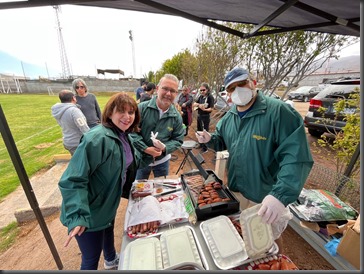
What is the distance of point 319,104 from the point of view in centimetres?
567

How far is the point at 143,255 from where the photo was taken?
1173 millimetres

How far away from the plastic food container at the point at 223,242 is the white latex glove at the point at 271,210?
10.2 inches

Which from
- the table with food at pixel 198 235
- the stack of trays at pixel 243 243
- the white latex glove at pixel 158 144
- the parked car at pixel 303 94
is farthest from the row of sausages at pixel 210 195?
the parked car at pixel 303 94

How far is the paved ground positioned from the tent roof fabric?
297 centimetres

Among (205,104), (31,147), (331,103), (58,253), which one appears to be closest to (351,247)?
(58,253)

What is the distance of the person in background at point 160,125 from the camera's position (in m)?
2.37

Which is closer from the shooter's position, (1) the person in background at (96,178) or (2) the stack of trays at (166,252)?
(2) the stack of trays at (166,252)

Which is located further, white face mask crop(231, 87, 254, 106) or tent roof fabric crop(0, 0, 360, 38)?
white face mask crop(231, 87, 254, 106)

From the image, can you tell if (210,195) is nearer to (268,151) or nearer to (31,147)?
(268,151)

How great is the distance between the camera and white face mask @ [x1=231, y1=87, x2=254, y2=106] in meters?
1.73

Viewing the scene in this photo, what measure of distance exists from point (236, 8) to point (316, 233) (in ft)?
10.1

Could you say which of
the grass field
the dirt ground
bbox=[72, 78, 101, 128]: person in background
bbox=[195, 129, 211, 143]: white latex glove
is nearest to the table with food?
bbox=[195, 129, 211, 143]: white latex glove

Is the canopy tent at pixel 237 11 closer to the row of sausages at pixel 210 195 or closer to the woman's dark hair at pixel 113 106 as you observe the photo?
the woman's dark hair at pixel 113 106

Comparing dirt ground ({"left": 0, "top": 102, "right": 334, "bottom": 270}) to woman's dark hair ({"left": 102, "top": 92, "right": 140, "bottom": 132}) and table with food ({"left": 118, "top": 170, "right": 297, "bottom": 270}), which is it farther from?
woman's dark hair ({"left": 102, "top": 92, "right": 140, "bottom": 132})
